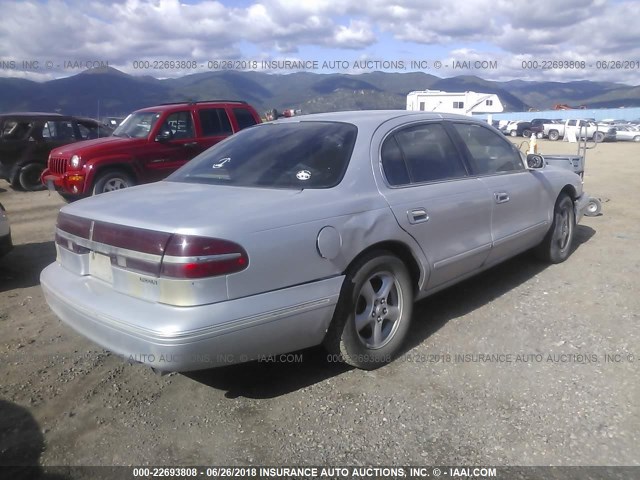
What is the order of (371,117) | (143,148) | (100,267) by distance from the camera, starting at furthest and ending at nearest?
(143,148) < (371,117) < (100,267)

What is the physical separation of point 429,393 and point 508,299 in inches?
68.3

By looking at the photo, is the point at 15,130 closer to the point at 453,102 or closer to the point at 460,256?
the point at 460,256

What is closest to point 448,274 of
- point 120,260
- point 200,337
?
point 200,337

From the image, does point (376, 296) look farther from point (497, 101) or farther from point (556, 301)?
point (497, 101)

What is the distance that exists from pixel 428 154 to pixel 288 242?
1.60 m

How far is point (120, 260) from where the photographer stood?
2635 mm

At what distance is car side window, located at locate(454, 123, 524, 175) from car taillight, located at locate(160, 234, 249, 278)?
2.45 metres

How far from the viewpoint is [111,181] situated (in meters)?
8.16

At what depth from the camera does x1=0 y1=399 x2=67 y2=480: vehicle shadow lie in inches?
92.1

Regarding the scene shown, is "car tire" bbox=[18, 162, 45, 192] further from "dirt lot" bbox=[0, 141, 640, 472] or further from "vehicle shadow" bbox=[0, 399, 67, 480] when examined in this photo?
"vehicle shadow" bbox=[0, 399, 67, 480]

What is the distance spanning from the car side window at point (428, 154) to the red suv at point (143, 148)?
5.67 m

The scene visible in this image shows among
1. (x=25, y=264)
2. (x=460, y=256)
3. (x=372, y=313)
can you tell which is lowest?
(x=25, y=264)

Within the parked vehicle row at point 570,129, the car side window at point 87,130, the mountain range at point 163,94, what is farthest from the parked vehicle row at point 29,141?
the parked vehicle row at point 570,129

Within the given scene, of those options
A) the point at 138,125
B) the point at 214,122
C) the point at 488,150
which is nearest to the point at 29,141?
the point at 138,125
